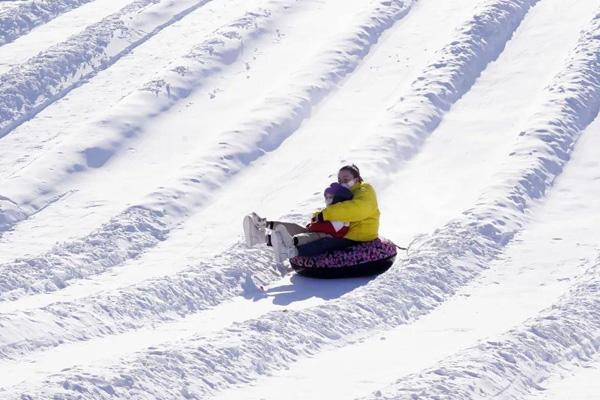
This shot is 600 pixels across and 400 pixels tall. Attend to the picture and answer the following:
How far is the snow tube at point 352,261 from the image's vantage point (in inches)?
496

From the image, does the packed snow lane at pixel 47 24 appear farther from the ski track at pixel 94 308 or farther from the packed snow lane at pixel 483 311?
the packed snow lane at pixel 483 311

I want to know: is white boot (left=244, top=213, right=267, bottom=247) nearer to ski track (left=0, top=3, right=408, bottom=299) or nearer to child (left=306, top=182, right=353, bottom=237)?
child (left=306, top=182, right=353, bottom=237)

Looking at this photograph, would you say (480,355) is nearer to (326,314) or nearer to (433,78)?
(326,314)

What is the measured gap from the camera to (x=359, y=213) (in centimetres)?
1266

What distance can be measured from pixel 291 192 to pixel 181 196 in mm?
1294

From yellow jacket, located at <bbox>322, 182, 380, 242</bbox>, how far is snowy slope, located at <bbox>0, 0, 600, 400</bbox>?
554 millimetres

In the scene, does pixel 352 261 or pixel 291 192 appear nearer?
pixel 352 261

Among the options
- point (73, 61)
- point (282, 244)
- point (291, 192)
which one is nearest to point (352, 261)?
point (282, 244)

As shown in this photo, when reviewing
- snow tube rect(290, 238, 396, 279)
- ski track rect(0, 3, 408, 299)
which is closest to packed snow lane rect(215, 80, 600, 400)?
snow tube rect(290, 238, 396, 279)

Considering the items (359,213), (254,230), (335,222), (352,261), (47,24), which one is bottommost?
(352,261)

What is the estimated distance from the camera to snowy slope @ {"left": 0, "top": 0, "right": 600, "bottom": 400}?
9633mm

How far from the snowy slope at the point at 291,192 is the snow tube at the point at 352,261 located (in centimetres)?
23

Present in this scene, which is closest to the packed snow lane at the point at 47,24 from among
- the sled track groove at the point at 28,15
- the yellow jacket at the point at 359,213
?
the sled track groove at the point at 28,15

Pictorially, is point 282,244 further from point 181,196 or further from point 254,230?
point 181,196
